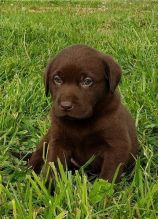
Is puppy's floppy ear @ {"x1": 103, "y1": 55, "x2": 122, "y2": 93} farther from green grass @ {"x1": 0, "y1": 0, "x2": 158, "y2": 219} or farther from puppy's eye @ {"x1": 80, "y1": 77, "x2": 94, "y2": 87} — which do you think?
green grass @ {"x1": 0, "y1": 0, "x2": 158, "y2": 219}

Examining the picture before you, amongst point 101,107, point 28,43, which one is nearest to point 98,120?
point 101,107

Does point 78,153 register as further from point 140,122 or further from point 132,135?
point 140,122

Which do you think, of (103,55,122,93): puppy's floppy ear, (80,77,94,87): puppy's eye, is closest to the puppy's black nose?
(80,77,94,87): puppy's eye

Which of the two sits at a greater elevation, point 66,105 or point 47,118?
point 66,105

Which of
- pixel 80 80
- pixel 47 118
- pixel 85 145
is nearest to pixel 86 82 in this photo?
pixel 80 80

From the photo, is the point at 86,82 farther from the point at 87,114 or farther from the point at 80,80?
the point at 87,114

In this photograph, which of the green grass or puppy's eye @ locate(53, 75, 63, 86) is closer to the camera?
the green grass

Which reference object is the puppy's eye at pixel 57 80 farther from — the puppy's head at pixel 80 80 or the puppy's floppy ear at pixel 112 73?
the puppy's floppy ear at pixel 112 73

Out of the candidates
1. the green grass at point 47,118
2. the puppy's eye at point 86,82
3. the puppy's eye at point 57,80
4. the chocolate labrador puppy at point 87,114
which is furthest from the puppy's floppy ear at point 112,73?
the green grass at point 47,118
